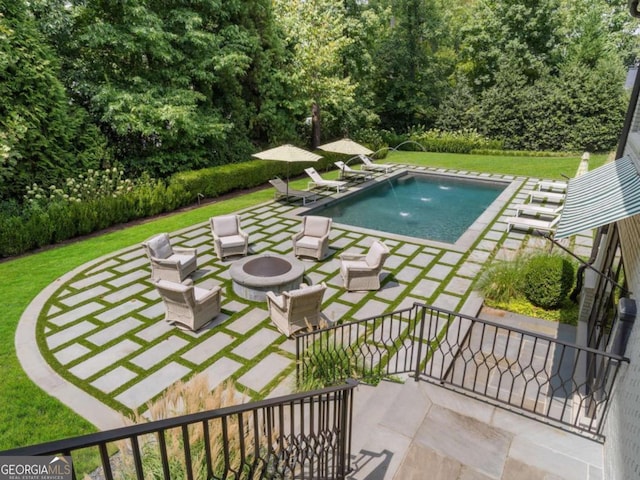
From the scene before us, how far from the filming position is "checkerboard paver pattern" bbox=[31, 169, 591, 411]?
21.3 ft

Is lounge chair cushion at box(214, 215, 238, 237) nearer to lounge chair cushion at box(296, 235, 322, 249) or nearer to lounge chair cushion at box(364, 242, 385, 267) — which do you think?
lounge chair cushion at box(296, 235, 322, 249)

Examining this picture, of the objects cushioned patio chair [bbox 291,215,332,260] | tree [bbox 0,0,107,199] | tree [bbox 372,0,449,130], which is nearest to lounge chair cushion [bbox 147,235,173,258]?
cushioned patio chair [bbox 291,215,332,260]

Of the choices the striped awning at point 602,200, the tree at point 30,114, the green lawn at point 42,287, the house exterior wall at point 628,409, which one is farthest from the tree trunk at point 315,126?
the house exterior wall at point 628,409

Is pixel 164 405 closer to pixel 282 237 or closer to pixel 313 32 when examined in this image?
pixel 282 237

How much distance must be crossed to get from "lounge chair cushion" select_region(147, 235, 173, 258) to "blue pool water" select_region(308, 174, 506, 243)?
22.1ft

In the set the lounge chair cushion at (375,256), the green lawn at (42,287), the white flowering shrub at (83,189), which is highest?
the white flowering shrub at (83,189)

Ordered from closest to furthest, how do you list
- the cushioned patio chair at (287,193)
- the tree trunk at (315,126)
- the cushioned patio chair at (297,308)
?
the cushioned patio chair at (297,308) → the cushioned patio chair at (287,193) → the tree trunk at (315,126)

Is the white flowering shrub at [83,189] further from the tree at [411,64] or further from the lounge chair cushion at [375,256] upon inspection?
the tree at [411,64]

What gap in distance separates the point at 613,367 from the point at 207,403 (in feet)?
15.3

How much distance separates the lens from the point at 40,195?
41.1ft

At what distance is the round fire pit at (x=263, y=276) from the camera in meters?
8.64

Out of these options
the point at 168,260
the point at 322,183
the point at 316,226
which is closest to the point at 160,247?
the point at 168,260

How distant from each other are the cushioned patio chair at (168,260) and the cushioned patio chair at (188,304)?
1.34 meters

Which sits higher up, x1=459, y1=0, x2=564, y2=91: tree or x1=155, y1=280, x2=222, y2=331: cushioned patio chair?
x1=459, y1=0, x2=564, y2=91: tree
